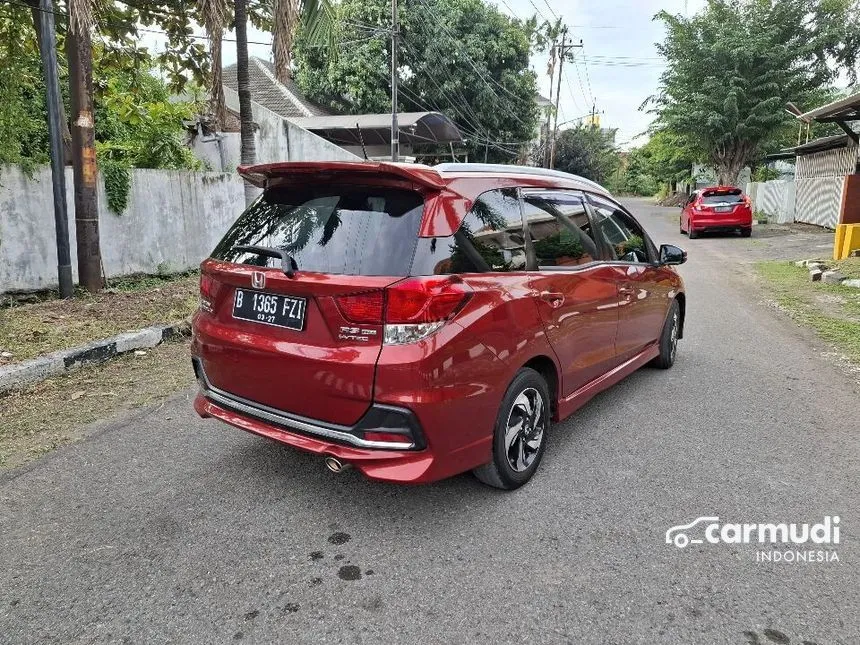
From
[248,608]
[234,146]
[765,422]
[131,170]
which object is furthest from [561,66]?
[248,608]

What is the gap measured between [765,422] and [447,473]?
2605 mm

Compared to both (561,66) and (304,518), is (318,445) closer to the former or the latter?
(304,518)

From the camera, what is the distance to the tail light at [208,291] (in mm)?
3332

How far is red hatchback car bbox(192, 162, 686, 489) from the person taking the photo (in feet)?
8.96

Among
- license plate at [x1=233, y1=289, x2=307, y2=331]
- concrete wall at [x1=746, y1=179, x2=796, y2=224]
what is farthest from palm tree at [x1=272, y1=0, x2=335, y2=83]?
concrete wall at [x1=746, y1=179, x2=796, y2=224]

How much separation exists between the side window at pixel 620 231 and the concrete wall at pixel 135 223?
22.5ft

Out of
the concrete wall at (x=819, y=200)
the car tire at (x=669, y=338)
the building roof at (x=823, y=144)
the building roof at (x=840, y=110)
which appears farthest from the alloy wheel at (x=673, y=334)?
the building roof at (x=823, y=144)

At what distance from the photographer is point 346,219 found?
116 inches

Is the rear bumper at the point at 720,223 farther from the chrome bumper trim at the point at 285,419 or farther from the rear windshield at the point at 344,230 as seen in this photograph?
the chrome bumper trim at the point at 285,419

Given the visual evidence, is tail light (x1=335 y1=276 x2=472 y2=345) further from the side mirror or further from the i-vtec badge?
the side mirror

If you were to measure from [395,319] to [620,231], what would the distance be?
2630 mm

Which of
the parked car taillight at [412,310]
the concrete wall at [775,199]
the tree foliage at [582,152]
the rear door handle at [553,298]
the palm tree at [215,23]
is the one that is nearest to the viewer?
the parked car taillight at [412,310]

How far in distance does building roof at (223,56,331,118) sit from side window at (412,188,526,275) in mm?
23035

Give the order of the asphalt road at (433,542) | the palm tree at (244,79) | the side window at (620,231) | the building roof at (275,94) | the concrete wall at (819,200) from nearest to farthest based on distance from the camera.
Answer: the asphalt road at (433,542) < the side window at (620,231) < the palm tree at (244,79) < the concrete wall at (819,200) < the building roof at (275,94)
